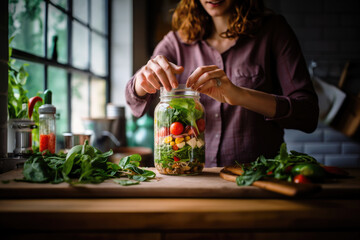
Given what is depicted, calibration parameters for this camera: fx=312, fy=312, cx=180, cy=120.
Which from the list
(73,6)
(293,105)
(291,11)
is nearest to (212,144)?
(293,105)

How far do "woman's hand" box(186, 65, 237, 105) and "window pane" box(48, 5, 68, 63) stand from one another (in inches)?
46.8

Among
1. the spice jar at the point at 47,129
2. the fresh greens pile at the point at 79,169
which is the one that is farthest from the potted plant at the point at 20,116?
the fresh greens pile at the point at 79,169

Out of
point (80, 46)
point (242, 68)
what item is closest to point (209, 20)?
point (242, 68)

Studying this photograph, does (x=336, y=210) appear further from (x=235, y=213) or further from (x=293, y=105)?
(x=293, y=105)

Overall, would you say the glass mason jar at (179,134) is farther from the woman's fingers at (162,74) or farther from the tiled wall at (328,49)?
the tiled wall at (328,49)

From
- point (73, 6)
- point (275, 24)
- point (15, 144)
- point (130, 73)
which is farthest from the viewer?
point (130, 73)

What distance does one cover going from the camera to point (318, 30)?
248 cm

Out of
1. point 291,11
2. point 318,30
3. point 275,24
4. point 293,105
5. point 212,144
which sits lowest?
point 212,144

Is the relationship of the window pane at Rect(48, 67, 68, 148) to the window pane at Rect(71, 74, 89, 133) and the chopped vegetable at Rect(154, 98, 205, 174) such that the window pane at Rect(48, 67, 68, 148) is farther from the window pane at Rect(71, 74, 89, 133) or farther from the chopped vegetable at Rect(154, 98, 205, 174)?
the chopped vegetable at Rect(154, 98, 205, 174)

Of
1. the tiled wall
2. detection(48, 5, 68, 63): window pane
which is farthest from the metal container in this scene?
the tiled wall

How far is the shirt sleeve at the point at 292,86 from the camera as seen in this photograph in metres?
1.12

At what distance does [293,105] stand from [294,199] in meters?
0.47

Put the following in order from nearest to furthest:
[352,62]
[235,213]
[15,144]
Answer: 1. [235,213]
2. [15,144]
3. [352,62]

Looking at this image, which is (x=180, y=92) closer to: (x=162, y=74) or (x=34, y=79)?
(x=162, y=74)
